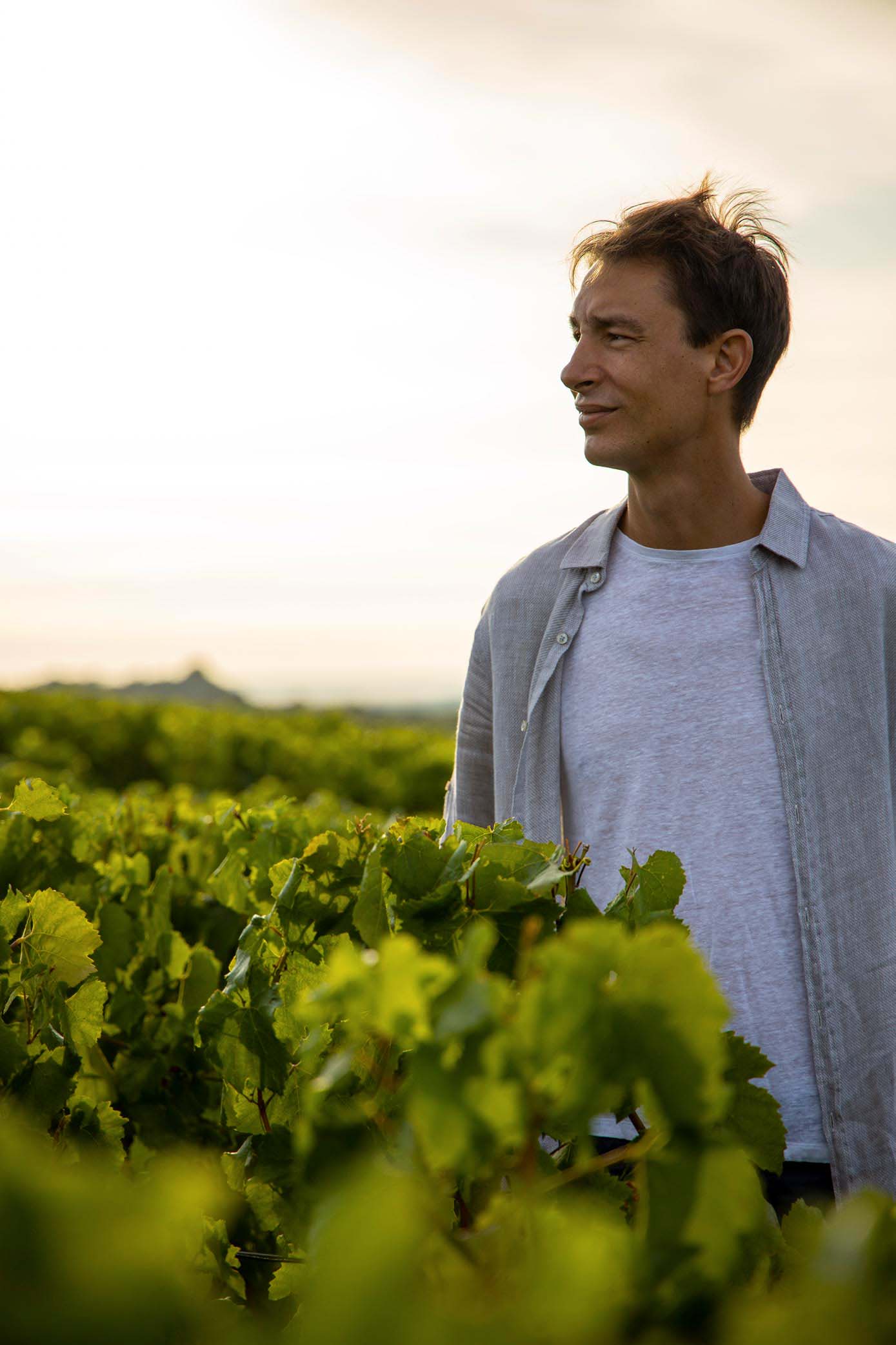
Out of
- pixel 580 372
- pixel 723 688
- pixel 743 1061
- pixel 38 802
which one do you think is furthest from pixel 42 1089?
pixel 580 372

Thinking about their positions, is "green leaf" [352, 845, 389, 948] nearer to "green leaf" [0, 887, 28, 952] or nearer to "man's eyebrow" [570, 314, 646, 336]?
"green leaf" [0, 887, 28, 952]

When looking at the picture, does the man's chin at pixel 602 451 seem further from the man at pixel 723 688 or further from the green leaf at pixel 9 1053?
the green leaf at pixel 9 1053

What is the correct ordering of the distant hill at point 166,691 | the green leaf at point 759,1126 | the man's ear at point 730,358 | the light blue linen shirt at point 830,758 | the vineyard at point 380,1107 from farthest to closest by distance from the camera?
1. the distant hill at point 166,691
2. the man's ear at point 730,358
3. the light blue linen shirt at point 830,758
4. the green leaf at point 759,1126
5. the vineyard at point 380,1107

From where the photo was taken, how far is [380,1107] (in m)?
1.36

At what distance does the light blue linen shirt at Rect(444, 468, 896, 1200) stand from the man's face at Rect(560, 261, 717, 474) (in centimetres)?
27

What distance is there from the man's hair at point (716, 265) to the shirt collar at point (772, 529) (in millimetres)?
190

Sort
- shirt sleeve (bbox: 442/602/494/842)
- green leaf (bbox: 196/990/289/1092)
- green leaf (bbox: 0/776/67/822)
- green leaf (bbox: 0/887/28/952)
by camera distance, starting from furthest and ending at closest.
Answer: shirt sleeve (bbox: 442/602/494/842)
green leaf (bbox: 0/776/67/822)
green leaf (bbox: 0/887/28/952)
green leaf (bbox: 196/990/289/1092)

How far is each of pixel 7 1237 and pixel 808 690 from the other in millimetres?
2139

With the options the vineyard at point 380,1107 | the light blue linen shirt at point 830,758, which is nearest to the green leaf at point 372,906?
the vineyard at point 380,1107

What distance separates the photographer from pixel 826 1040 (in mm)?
2367

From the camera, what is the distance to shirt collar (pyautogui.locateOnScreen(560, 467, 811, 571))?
101 inches

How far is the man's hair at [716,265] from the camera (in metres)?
2.65

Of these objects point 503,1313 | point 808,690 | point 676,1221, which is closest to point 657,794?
point 808,690

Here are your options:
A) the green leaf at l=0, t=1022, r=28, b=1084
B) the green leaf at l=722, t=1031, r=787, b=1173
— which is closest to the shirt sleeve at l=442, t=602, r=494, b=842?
the green leaf at l=0, t=1022, r=28, b=1084
